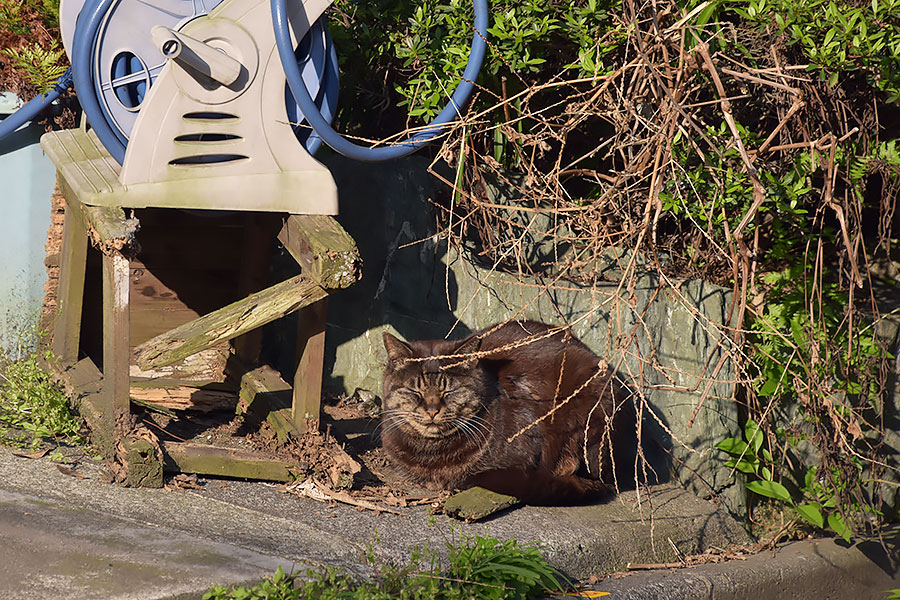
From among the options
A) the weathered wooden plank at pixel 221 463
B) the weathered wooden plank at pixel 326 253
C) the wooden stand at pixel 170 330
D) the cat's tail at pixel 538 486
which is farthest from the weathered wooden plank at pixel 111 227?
the cat's tail at pixel 538 486

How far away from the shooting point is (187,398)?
467 centimetres

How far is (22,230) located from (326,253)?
2.45 m

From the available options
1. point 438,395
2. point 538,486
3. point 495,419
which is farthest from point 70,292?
point 538,486

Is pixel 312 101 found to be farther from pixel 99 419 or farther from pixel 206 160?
pixel 99 419

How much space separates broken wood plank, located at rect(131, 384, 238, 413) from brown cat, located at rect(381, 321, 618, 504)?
3.78ft

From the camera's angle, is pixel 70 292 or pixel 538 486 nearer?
pixel 538 486

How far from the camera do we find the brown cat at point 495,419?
3.74 metres

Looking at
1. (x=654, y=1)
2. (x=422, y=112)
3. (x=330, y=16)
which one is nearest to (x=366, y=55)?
(x=330, y=16)

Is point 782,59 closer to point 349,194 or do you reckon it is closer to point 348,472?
point 348,472

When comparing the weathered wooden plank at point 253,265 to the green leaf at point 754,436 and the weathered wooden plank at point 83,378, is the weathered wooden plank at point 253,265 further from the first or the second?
the green leaf at point 754,436

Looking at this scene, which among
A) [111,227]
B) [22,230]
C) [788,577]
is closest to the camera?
[111,227]

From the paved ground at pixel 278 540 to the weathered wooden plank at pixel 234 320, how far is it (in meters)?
0.57

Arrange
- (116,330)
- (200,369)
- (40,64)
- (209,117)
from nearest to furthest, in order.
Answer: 1. (116,330)
2. (209,117)
3. (40,64)
4. (200,369)

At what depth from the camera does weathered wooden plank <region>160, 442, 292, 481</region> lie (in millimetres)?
3543
